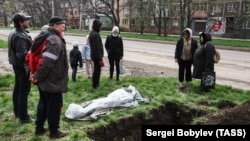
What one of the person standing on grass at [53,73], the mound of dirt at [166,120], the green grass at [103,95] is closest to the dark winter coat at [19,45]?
the person standing on grass at [53,73]

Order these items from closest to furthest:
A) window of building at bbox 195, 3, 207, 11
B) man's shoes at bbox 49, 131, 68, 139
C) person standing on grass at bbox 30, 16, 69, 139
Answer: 1. person standing on grass at bbox 30, 16, 69, 139
2. man's shoes at bbox 49, 131, 68, 139
3. window of building at bbox 195, 3, 207, 11

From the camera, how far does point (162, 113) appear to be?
702cm

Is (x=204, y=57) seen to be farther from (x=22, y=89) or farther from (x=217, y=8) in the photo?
(x=217, y=8)

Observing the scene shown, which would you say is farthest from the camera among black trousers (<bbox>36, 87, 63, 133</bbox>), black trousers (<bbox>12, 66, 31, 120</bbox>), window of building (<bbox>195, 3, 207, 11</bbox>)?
window of building (<bbox>195, 3, 207, 11</bbox>)

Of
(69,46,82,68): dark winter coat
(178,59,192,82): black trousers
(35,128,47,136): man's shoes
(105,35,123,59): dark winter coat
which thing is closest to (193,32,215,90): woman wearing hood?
(178,59,192,82): black trousers

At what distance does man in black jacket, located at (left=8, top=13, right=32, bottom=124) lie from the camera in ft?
18.5

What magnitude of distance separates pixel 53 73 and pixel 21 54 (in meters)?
1.08

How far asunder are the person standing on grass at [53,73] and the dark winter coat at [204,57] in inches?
169

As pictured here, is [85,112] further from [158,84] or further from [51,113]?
[158,84]

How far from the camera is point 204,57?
838 centimetres

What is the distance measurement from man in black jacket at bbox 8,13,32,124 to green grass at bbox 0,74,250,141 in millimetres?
348

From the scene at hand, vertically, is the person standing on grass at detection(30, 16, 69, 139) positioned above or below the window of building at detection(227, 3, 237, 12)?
below

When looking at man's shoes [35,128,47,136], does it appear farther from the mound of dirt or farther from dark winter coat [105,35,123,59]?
dark winter coat [105,35,123,59]

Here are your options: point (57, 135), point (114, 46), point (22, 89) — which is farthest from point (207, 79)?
point (22, 89)
